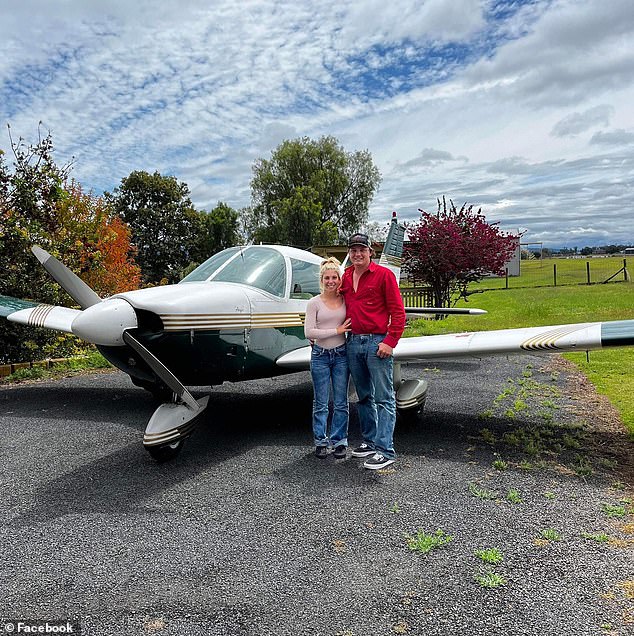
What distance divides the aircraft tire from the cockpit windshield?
181 cm

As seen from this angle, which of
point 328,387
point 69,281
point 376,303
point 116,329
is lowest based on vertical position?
point 328,387

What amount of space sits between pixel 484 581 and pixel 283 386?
594cm

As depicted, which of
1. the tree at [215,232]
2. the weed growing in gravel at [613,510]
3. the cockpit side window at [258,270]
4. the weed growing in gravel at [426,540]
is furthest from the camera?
the tree at [215,232]

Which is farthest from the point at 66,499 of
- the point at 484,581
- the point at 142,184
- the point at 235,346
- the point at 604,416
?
the point at 142,184

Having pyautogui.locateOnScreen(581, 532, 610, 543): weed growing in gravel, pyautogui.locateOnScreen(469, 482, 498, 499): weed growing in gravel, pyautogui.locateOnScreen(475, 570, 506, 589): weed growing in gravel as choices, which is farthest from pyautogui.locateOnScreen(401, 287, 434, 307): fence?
pyautogui.locateOnScreen(475, 570, 506, 589): weed growing in gravel

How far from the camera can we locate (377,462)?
4777 millimetres

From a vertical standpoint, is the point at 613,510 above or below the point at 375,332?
below

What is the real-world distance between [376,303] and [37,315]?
5809 millimetres

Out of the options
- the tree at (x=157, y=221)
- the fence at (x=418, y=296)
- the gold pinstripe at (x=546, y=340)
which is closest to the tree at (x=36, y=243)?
the gold pinstripe at (x=546, y=340)

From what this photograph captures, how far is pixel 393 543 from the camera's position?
347cm

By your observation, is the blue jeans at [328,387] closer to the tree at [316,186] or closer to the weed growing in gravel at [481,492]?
the weed growing in gravel at [481,492]

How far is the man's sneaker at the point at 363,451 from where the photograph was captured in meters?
5.06

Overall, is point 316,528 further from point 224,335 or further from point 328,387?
point 224,335

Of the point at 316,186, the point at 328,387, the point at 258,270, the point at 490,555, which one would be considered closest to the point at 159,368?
the point at 328,387
